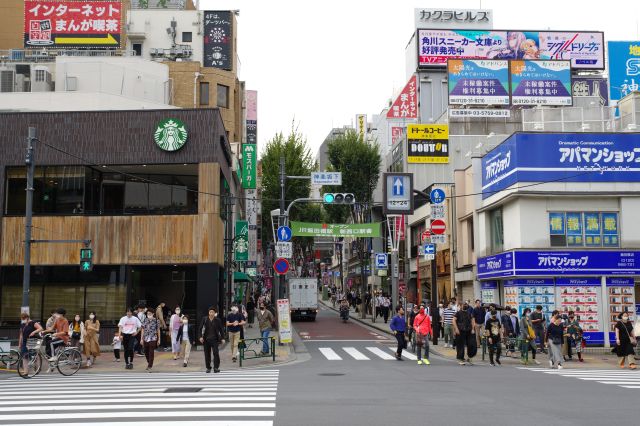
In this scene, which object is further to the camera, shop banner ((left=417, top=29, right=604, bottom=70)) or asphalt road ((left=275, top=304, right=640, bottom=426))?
shop banner ((left=417, top=29, right=604, bottom=70))

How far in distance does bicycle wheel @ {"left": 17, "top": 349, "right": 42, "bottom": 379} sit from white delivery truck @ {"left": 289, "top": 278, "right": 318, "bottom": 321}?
96.2 feet

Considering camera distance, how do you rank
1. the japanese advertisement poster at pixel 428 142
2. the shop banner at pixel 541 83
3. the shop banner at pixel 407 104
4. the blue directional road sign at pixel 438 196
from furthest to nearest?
the shop banner at pixel 407 104
the shop banner at pixel 541 83
the japanese advertisement poster at pixel 428 142
the blue directional road sign at pixel 438 196

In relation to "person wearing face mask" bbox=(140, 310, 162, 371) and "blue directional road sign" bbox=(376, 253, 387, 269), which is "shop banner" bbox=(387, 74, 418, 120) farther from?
"person wearing face mask" bbox=(140, 310, 162, 371)

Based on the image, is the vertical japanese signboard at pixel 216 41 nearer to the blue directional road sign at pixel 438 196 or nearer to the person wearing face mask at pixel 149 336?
the blue directional road sign at pixel 438 196

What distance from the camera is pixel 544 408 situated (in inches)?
459

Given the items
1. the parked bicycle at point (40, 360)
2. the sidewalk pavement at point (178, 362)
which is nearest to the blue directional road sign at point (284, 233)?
the sidewalk pavement at point (178, 362)

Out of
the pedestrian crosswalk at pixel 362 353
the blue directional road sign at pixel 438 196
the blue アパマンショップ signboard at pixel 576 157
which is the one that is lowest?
the pedestrian crosswalk at pixel 362 353

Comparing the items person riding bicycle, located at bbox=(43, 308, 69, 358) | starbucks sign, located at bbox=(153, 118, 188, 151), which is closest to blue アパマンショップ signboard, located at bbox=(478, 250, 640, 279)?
starbucks sign, located at bbox=(153, 118, 188, 151)

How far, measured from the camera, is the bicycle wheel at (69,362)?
19.4m

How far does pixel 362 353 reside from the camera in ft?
83.1

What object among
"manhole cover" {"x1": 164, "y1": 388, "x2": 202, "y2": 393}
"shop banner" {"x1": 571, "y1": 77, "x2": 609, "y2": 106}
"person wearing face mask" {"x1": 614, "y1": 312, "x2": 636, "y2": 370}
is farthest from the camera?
"shop banner" {"x1": 571, "y1": 77, "x2": 609, "y2": 106}

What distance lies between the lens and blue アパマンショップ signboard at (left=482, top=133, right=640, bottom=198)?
27.1 metres

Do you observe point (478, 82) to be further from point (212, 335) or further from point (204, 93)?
point (212, 335)

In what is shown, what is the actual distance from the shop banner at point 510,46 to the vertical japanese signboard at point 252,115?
1648cm
